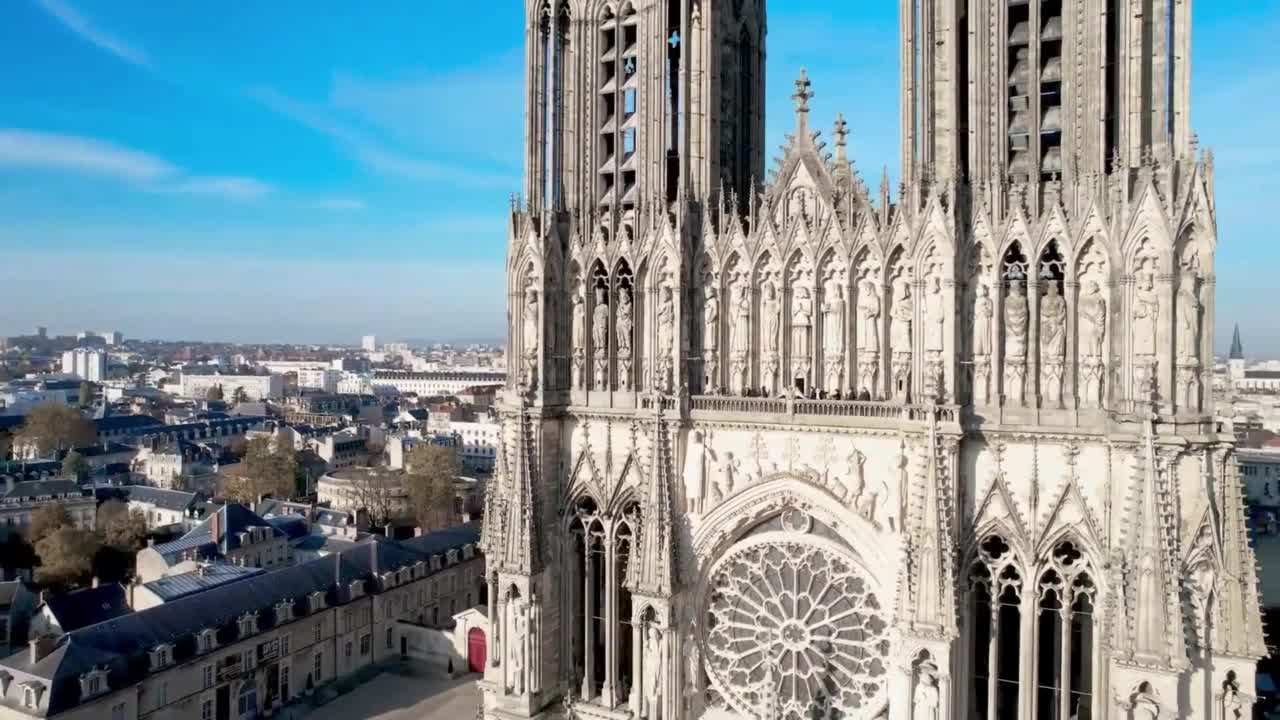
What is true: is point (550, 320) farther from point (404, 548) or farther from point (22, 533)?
point (22, 533)

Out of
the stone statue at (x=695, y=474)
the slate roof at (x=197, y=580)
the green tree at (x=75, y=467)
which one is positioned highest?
the stone statue at (x=695, y=474)

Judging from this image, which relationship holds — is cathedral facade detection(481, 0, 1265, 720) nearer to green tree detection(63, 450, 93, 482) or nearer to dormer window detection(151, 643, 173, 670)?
dormer window detection(151, 643, 173, 670)

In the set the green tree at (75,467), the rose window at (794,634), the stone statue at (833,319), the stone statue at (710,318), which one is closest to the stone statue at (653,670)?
the rose window at (794,634)

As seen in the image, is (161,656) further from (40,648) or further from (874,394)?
(874,394)

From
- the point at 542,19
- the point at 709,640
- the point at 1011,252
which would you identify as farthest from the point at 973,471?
the point at 542,19

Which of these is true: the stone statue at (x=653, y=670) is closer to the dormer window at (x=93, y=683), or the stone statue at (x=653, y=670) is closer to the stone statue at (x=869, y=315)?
the stone statue at (x=869, y=315)
